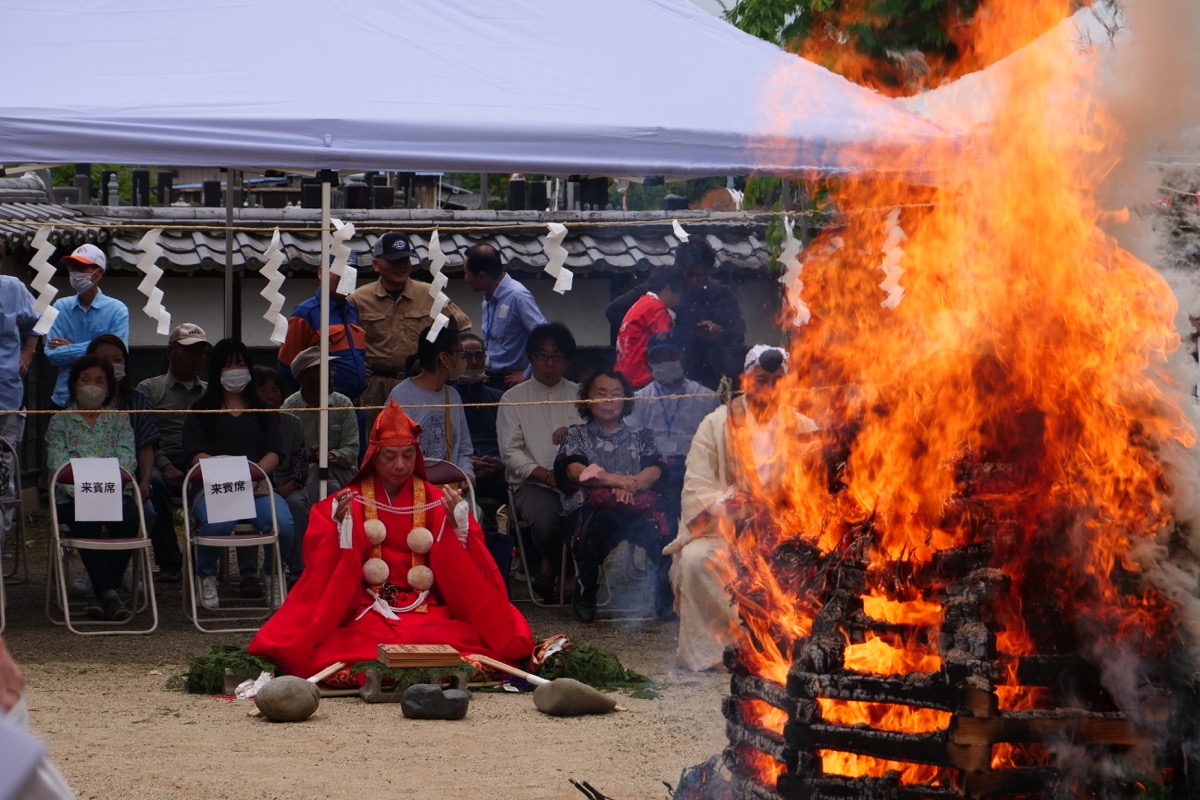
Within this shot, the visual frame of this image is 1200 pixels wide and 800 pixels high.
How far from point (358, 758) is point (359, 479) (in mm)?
2093

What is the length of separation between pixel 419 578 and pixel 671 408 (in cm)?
249

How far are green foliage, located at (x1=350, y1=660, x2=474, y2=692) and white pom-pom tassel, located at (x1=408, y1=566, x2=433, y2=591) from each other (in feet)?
2.00

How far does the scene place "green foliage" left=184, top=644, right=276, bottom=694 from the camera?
766 centimetres

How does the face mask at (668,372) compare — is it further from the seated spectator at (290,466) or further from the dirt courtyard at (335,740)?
the seated spectator at (290,466)

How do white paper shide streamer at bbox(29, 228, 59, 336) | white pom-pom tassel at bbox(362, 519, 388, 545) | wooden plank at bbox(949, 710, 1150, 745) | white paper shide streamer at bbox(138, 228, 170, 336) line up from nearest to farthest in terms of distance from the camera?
wooden plank at bbox(949, 710, 1150, 745)
white pom-pom tassel at bbox(362, 519, 388, 545)
white paper shide streamer at bbox(29, 228, 59, 336)
white paper shide streamer at bbox(138, 228, 170, 336)

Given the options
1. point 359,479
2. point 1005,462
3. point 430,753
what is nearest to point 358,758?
point 430,753

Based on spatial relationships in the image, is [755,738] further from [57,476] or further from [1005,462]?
[57,476]

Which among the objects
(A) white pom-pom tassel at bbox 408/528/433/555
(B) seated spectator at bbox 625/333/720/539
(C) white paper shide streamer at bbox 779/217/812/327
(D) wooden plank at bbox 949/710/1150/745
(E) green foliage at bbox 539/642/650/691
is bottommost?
(E) green foliage at bbox 539/642/650/691

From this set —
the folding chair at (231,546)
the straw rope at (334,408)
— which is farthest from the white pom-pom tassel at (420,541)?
the folding chair at (231,546)

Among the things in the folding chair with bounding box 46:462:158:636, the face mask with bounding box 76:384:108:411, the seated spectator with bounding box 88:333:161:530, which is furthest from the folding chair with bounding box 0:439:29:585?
the seated spectator with bounding box 88:333:161:530

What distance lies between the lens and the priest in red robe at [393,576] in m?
7.90

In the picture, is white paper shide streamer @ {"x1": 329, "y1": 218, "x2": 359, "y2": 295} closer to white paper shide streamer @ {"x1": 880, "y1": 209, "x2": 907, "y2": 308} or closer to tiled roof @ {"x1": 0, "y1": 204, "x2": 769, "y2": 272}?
white paper shide streamer @ {"x1": 880, "y1": 209, "x2": 907, "y2": 308}

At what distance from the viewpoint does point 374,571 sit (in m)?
8.05

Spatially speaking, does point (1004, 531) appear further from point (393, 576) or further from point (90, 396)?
point (90, 396)
